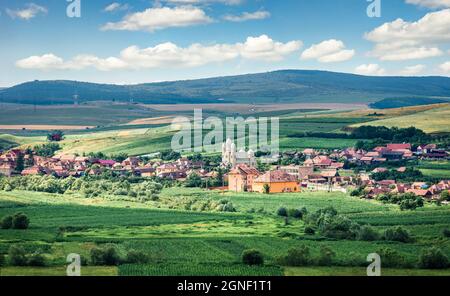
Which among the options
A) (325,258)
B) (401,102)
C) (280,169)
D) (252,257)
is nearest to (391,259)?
(325,258)

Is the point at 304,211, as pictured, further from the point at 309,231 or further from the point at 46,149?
the point at 46,149

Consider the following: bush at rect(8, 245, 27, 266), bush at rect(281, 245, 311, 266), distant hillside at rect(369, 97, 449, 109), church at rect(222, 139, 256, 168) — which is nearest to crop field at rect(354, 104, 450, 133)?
church at rect(222, 139, 256, 168)

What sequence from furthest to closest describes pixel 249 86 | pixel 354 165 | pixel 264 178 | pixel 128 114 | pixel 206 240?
pixel 249 86 → pixel 128 114 → pixel 354 165 → pixel 264 178 → pixel 206 240

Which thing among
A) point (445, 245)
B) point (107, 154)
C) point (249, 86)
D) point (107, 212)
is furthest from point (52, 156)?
point (249, 86)

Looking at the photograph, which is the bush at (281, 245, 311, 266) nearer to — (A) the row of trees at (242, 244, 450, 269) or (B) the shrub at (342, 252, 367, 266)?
(A) the row of trees at (242, 244, 450, 269)

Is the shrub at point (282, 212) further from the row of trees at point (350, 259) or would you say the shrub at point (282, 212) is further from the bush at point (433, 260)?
the bush at point (433, 260)

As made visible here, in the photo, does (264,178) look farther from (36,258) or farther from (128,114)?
(128,114)

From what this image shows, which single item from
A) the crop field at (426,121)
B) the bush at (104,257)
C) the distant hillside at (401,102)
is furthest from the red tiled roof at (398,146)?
the distant hillside at (401,102)
